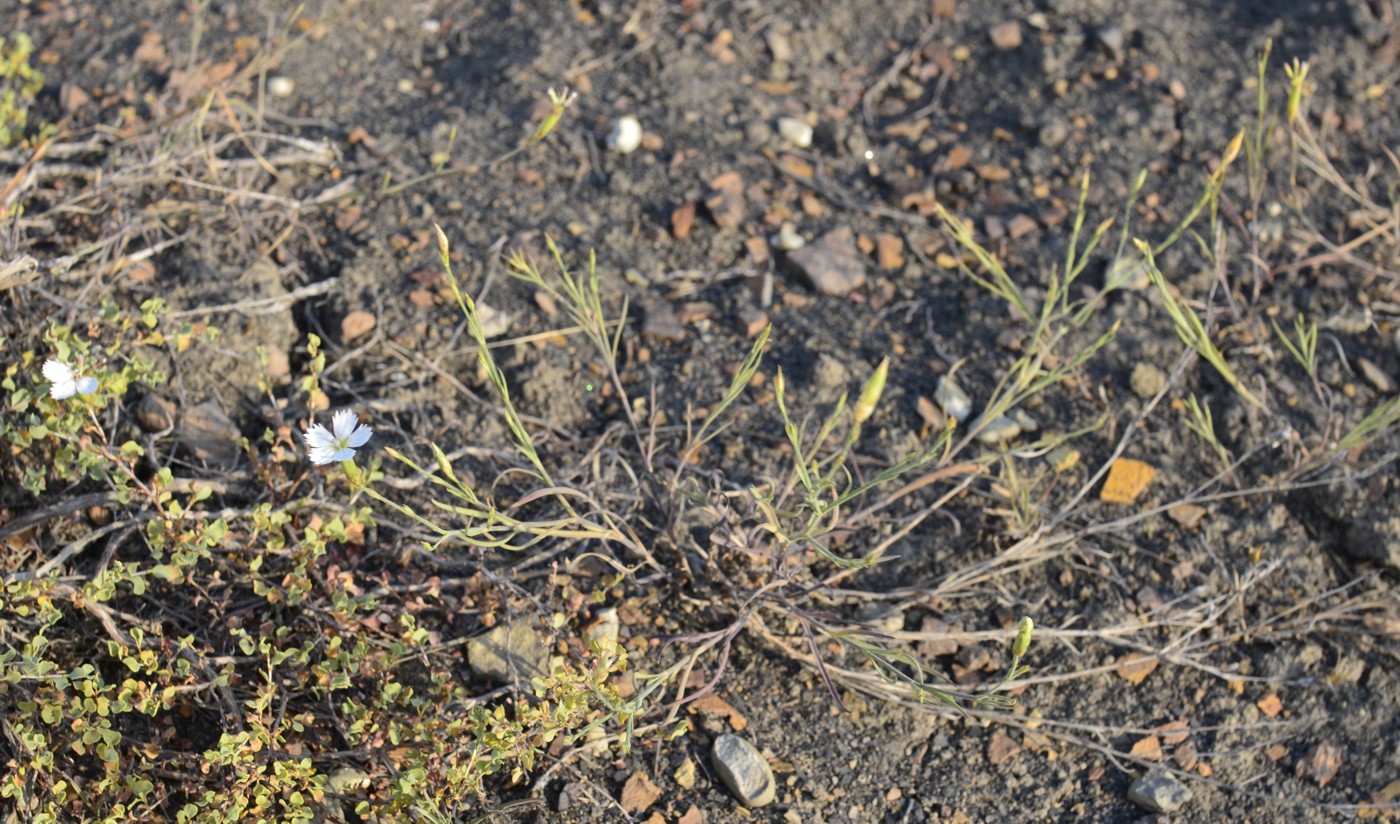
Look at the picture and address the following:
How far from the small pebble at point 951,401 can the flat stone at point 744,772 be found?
806mm

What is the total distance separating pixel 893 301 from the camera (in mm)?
2584

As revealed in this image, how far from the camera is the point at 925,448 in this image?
2359 mm

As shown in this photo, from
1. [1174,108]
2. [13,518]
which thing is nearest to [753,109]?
[1174,108]

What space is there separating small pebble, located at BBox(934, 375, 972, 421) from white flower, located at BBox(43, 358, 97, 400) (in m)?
1.50

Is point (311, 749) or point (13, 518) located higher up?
point (13, 518)

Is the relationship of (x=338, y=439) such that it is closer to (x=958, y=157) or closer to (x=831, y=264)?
(x=831, y=264)

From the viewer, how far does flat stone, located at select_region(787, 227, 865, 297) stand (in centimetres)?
256

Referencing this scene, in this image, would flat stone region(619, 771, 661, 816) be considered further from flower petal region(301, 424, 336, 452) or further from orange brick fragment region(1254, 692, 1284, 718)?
orange brick fragment region(1254, 692, 1284, 718)

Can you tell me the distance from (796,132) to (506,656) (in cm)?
145

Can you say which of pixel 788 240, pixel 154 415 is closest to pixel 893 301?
pixel 788 240

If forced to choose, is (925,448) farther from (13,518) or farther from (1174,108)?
(13,518)

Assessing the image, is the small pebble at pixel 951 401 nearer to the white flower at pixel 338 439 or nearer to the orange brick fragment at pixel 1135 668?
the orange brick fragment at pixel 1135 668

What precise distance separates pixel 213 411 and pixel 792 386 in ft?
3.58

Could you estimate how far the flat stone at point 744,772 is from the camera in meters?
1.90
